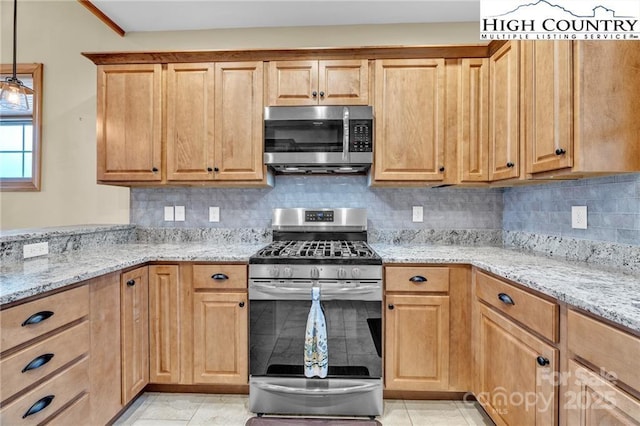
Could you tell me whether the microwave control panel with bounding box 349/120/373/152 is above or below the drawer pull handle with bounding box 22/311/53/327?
above

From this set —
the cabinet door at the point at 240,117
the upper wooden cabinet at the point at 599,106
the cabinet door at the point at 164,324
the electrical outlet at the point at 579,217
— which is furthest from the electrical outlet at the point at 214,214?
the electrical outlet at the point at 579,217

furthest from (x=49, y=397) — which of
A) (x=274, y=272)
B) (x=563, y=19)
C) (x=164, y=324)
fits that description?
(x=563, y=19)

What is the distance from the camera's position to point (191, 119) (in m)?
2.28

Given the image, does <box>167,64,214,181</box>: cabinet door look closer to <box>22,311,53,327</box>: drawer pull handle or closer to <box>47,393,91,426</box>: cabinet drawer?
<box>22,311,53,327</box>: drawer pull handle

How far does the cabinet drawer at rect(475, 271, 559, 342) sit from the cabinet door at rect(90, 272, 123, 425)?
6.28 ft

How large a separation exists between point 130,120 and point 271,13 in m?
1.33

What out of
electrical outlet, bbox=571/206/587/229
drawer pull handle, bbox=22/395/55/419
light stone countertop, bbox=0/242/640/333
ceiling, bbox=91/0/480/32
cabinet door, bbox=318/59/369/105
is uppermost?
ceiling, bbox=91/0/480/32

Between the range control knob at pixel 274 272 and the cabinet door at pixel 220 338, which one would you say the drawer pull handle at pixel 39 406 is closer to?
the cabinet door at pixel 220 338

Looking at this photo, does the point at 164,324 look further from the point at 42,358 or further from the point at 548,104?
the point at 548,104

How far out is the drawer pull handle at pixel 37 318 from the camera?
1166mm

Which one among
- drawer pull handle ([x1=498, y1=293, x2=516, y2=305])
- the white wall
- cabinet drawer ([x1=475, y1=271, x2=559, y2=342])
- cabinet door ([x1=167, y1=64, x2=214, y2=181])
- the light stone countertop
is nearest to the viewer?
the light stone countertop

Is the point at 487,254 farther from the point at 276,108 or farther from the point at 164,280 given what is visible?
the point at 164,280

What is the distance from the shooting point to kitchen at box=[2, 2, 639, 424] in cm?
254

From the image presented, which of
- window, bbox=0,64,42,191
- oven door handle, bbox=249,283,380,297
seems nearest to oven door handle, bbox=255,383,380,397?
oven door handle, bbox=249,283,380,297
